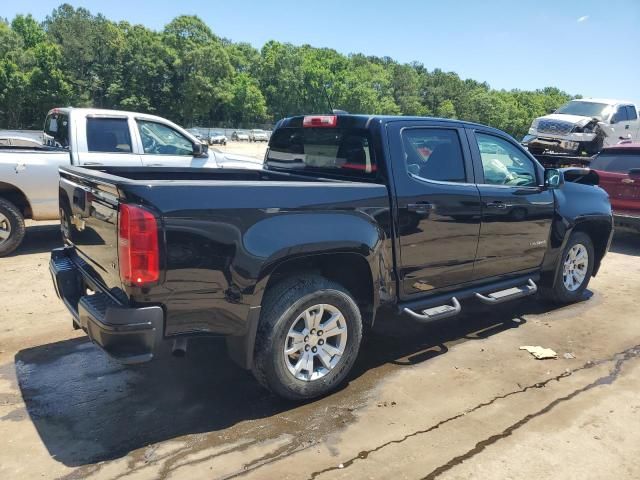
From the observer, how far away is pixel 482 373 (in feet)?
13.6

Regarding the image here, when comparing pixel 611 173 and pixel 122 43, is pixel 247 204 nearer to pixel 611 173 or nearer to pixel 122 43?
pixel 611 173

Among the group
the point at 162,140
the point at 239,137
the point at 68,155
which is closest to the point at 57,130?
the point at 68,155

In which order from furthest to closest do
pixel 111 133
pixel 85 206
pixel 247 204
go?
pixel 111 133 → pixel 85 206 → pixel 247 204

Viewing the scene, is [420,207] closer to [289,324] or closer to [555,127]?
[289,324]

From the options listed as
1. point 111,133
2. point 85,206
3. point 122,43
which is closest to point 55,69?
point 122,43

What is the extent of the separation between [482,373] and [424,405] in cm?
80

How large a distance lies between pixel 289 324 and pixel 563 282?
3758 millimetres

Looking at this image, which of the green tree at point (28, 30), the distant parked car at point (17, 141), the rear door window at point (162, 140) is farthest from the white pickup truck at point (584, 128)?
the green tree at point (28, 30)

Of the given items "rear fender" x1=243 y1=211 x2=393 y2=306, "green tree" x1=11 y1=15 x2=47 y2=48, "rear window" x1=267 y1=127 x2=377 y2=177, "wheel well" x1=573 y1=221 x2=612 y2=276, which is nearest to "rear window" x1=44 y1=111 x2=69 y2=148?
"rear window" x1=267 y1=127 x2=377 y2=177

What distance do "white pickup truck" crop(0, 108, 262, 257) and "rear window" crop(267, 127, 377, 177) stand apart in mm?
2216

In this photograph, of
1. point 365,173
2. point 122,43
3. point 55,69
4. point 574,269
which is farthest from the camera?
point 122,43

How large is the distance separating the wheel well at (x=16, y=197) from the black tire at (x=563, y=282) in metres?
6.83

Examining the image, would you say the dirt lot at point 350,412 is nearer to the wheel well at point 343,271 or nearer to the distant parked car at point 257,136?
the wheel well at point 343,271

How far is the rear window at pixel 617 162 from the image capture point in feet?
29.3
